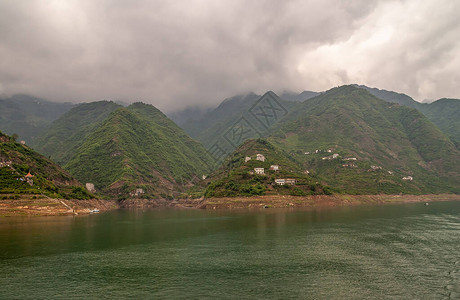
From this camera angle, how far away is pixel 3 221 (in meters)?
102

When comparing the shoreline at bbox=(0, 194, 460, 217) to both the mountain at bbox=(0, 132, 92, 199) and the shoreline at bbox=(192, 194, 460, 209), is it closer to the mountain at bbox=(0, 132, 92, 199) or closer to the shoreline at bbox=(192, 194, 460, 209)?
the shoreline at bbox=(192, 194, 460, 209)

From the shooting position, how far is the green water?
38188 mm

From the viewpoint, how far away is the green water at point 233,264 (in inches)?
1503

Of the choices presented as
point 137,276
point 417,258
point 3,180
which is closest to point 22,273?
point 137,276

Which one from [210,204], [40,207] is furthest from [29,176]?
[210,204]

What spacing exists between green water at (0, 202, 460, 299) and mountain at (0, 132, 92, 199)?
136ft

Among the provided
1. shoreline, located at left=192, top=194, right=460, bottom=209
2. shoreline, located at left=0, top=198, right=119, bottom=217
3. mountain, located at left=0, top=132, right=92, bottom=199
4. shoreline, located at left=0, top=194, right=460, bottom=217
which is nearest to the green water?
shoreline, located at left=0, top=198, right=119, bottom=217

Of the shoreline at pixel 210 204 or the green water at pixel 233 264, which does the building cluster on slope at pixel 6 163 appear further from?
the green water at pixel 233 264

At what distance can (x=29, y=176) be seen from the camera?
132 meters

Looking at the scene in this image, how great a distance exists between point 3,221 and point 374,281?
383 ft

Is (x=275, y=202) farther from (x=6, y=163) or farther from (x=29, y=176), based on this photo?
(x=6, y=163)

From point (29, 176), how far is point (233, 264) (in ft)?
398

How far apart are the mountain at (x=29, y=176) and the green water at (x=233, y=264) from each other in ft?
136

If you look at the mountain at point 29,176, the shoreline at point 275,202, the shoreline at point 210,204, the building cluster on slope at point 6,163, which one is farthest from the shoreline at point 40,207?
the shoreline at point 275,202
